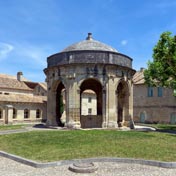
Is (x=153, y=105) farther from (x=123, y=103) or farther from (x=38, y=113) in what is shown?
(x=38, y=113)

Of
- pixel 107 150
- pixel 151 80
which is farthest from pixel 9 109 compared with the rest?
pixel 107 150

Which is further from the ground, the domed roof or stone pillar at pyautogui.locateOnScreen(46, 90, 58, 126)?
the domed roof

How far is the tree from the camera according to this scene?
2024 centimetres

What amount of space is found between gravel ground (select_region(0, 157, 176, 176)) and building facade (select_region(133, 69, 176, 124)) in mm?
29003

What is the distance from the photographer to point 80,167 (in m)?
8.03

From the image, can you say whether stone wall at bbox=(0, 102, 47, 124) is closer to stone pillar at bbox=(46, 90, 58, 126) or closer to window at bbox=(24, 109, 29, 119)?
window at bbox=(24, 109, 29, 119)

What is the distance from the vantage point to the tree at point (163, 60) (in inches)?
797

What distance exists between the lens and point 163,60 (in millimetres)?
20875

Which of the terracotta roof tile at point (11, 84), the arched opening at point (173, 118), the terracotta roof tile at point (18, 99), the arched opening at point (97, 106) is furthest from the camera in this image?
the terracotta roof tile at point (11, 84)

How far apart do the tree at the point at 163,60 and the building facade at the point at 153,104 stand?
14.1 meters

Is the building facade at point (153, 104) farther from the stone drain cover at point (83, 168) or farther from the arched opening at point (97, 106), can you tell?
the stone drain cover at point (83, 168)

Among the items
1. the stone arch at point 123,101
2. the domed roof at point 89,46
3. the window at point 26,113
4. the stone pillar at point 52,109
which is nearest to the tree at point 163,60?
the stone arch at point 123,101

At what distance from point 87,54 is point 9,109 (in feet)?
53.6

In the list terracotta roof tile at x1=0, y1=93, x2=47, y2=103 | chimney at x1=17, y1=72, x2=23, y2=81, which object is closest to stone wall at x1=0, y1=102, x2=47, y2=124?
terracotta roof tile at x1=0, y1=93, x2=47, y2=103
